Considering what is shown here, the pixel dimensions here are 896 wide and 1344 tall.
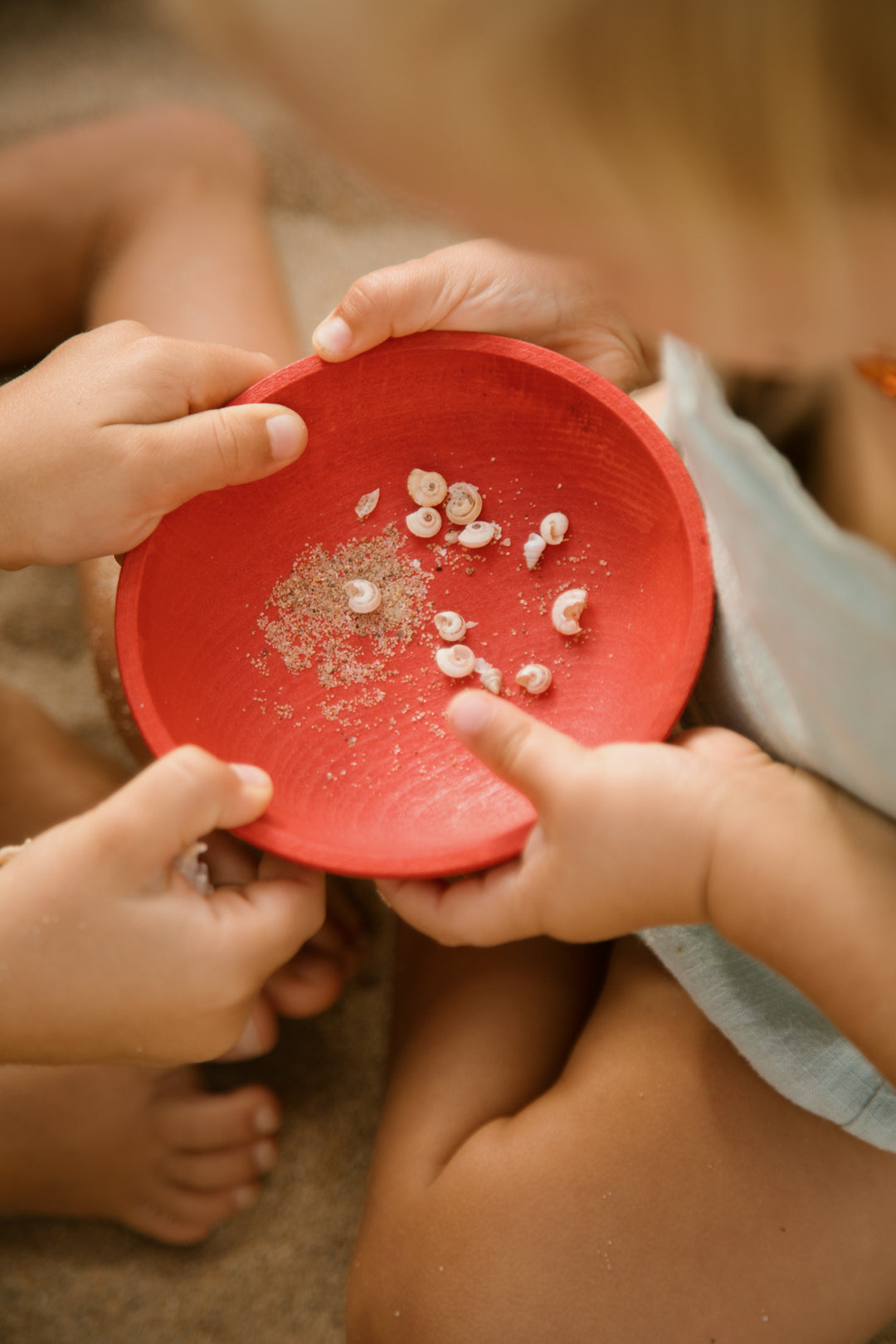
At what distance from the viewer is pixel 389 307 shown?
0.60 m

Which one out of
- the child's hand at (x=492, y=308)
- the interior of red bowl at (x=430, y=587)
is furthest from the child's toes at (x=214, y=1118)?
the child's hand at (x=492, y=308)

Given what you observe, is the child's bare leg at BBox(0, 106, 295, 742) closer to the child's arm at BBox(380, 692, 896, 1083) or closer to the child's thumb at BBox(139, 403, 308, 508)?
the child's thumb at BBox(139, 403, 308, 508)

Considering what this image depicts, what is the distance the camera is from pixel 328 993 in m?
0.78

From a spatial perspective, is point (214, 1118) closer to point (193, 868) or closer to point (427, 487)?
point (193, 868)

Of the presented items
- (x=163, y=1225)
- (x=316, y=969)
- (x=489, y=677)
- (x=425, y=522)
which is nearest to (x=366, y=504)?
(x=425, y=522)

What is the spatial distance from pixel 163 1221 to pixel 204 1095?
101 mm

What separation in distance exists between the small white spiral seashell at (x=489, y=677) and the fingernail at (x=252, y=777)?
16cm

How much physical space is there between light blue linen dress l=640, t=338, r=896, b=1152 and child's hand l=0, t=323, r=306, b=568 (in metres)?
0.25

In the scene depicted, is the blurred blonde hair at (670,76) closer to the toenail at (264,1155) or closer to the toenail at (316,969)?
the toenail at (316,969)

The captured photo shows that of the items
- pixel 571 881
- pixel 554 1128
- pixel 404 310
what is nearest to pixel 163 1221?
pixel 554 1128

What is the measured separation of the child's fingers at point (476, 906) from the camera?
55 centimetres

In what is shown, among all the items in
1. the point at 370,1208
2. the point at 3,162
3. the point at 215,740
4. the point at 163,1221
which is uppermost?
the point at 3,162

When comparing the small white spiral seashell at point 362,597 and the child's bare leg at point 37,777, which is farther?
the child's bare leg at point 37,777

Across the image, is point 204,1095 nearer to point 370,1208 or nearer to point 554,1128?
point 370,1208
